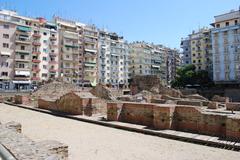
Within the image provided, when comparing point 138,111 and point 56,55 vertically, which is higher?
point 56,55

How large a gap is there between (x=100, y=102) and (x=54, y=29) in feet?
160

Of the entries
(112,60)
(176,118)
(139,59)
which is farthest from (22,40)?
(176,118)

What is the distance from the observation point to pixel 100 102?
61.5 feet

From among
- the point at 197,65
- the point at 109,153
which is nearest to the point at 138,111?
the point at 109,153

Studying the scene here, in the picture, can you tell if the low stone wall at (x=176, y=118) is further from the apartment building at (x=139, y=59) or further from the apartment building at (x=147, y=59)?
the apartment building at (x=139, y=59)

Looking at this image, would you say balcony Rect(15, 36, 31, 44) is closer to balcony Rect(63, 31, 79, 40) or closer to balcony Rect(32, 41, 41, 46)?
balcony Rect(32, 41, 41, 46)

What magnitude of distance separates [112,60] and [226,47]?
33404 millimetres

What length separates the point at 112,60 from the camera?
7725 cm

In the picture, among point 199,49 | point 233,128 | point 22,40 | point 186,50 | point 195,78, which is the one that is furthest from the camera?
point 186,50

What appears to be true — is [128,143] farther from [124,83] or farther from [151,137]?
[124,83]

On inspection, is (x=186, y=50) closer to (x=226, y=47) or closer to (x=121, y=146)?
(x=226, y=47)

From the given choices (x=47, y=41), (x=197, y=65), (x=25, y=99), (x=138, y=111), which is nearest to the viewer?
(x=138, y=111)

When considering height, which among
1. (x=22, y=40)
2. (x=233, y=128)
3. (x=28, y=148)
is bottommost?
(x=233, y=128)

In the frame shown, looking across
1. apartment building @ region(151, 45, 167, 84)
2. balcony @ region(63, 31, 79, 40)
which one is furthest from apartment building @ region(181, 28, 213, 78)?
balcony @ region(63, 31, 79, 40)
